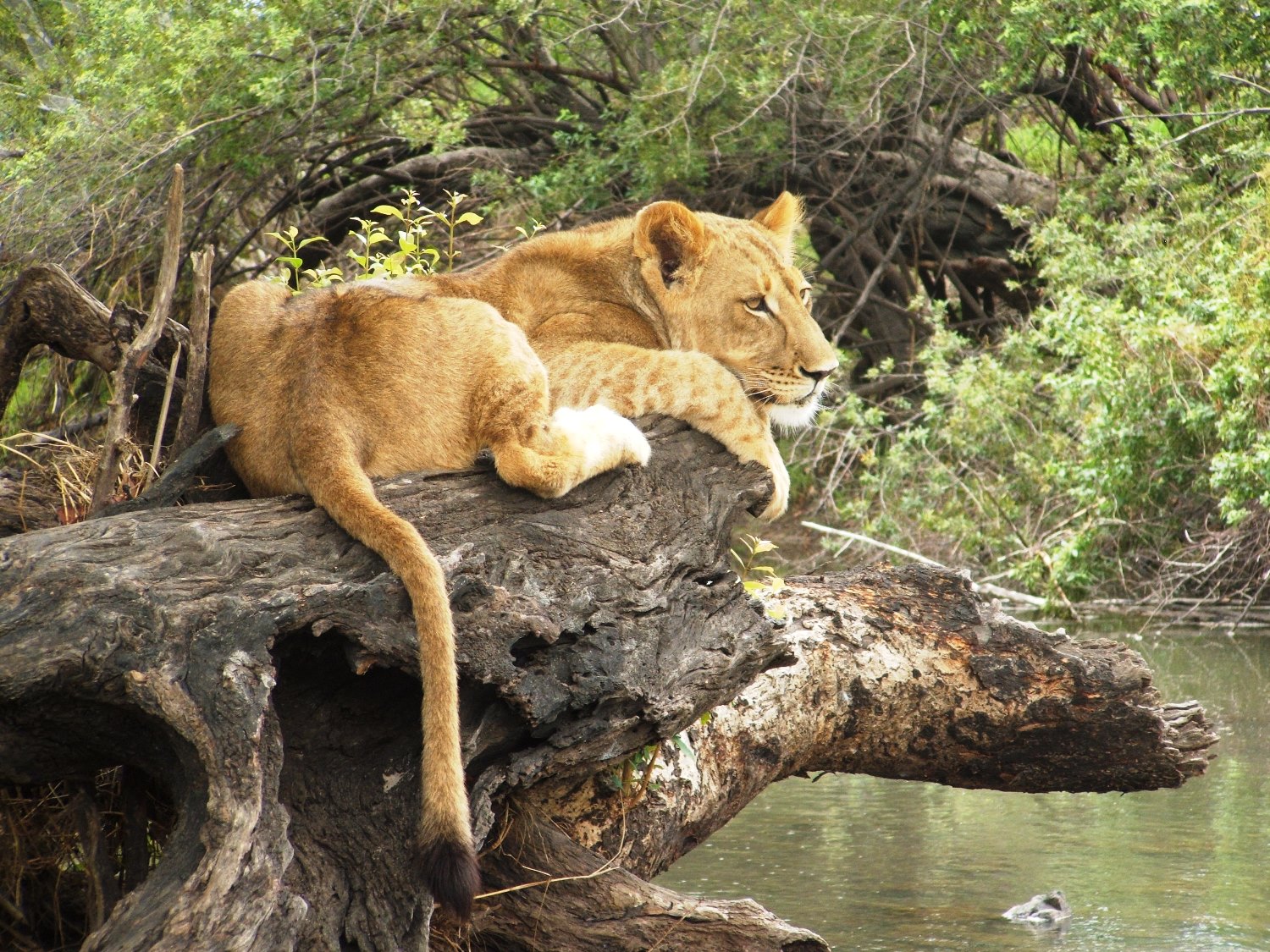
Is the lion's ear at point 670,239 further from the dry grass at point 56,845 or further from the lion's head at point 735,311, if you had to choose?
the dry grass at point 56,845

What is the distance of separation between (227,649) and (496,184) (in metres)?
8.62

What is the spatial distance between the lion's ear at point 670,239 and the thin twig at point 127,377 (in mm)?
1424

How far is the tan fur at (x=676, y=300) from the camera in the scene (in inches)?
164

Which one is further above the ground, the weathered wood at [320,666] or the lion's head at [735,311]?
the lion's head at [735,311]

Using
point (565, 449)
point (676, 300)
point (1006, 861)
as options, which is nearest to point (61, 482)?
point (565, 449)

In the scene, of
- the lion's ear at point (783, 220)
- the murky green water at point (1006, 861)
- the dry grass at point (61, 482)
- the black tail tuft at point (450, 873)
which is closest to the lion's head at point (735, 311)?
the lion's ear at point (783, 220)

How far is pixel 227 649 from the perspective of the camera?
2555 mm

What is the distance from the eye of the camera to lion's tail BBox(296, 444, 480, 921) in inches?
99.3

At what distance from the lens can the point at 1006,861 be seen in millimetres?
5211

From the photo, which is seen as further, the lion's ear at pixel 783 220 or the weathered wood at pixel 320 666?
the lion's ear at pixel 783 220

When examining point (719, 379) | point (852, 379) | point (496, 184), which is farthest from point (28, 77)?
point (719, 379)

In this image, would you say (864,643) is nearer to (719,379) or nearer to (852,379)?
(719,379)

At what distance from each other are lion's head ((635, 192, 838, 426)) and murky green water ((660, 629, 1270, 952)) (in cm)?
176

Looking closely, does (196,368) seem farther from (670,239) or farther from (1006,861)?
(1006,861)
